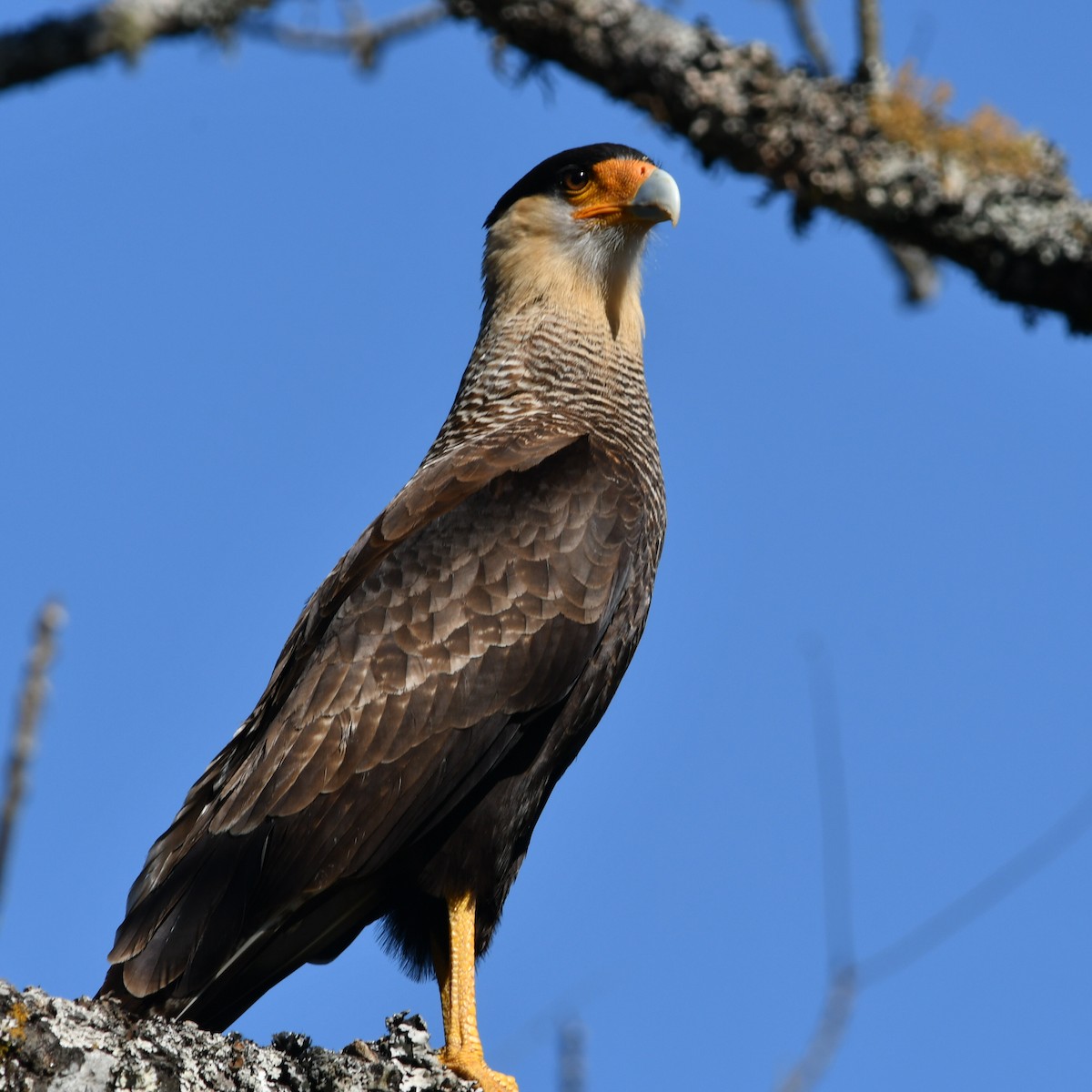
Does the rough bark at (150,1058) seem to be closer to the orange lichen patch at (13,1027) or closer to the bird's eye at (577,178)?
the orange lichen patch at (13,1027)

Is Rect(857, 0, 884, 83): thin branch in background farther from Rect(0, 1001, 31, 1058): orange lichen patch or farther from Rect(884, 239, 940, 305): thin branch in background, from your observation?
Rect(0, 1001, 31, 1058): orange lichen patch

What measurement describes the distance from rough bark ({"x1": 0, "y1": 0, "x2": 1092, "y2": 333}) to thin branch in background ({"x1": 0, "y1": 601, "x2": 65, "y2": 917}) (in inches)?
49.7

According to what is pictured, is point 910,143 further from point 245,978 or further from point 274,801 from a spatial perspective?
point 245,978

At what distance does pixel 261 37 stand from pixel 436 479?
4.90ft

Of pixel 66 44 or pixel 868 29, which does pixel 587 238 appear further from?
pixel 66 44

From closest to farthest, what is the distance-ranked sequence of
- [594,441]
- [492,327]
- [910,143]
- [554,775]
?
[910,143], [554,775], [594,441], [492,327]

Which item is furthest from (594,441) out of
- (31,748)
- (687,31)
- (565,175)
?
(31,748)

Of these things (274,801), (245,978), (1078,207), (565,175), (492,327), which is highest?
(565,175)

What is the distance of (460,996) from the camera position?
409cm

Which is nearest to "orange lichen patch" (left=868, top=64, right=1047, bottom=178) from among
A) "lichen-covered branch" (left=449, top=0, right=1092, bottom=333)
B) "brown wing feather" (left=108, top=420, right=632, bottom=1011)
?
"lichen-covered branch" (left=449, top=0, right=1092, bottom=333)

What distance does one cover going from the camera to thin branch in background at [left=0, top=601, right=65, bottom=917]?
2.84 m

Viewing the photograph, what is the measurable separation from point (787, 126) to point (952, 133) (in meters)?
0.37

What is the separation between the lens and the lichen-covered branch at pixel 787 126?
3.09 m

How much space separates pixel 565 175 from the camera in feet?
18.5
